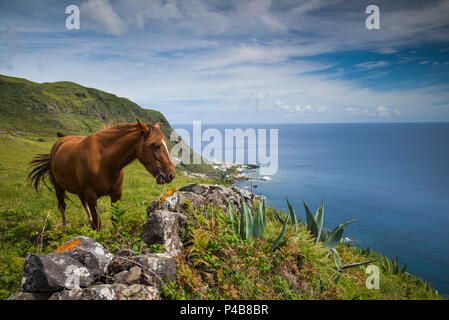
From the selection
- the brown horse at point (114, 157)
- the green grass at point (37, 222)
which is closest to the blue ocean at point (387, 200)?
the green grass at point (37, 222)

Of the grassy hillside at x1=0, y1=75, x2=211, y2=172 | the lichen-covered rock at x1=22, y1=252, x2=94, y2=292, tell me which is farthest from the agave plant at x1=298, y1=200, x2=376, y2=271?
the grassy hillside at x1=0, y1=75, x2=211, y2=172

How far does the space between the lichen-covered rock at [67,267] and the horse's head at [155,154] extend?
1.26 meters

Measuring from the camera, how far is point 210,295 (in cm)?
268

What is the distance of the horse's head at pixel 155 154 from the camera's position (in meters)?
3.38

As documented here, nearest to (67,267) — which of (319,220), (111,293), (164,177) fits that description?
(111,293)

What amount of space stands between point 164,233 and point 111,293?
46.8 inches

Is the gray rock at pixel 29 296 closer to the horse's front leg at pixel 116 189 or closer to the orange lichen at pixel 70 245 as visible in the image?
the orange lichen at pixel 70 245

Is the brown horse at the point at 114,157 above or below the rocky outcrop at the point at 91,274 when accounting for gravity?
above

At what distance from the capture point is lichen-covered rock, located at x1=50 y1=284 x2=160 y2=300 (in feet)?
7.34

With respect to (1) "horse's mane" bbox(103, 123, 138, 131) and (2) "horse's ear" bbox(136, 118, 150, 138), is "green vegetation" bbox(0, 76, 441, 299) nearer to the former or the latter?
(1) "horse's mane" bbox(103, 123, 138, 131)

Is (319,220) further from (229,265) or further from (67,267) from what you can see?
(67,267)

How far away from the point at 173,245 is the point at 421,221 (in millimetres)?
62818

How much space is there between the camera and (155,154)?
3.44 meters
